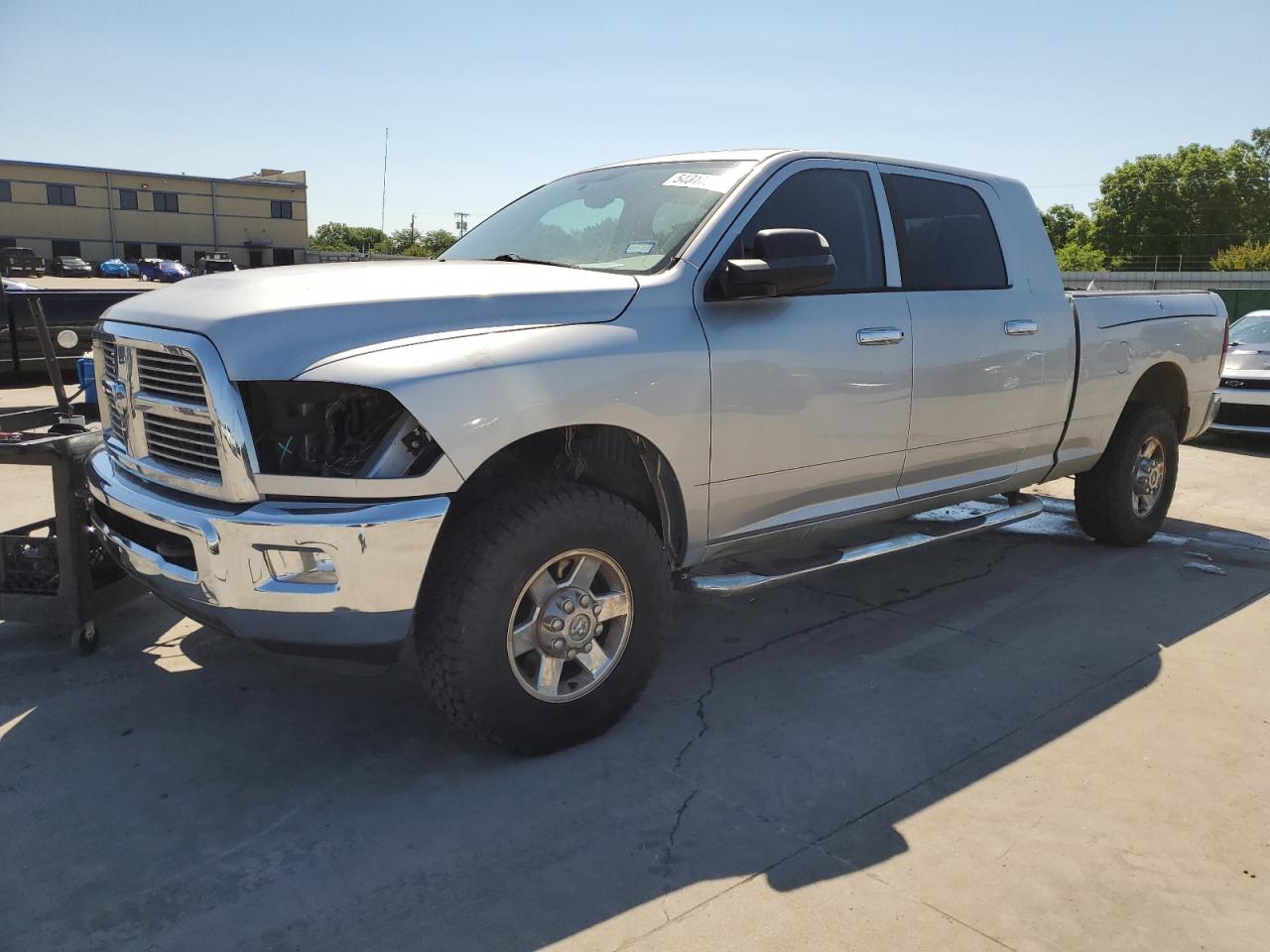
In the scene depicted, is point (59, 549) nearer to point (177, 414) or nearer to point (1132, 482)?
point (177, 414)

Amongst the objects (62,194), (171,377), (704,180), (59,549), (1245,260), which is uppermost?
(62,194)

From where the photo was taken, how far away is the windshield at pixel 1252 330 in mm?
11570

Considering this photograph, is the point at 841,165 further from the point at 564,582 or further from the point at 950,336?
the point at 564,582

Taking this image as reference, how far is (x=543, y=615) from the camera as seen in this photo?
10.5 ft

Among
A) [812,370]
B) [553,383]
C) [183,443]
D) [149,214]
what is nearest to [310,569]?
[183,443]

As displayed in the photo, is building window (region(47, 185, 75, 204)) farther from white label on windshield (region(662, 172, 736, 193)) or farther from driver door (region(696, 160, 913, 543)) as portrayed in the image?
driver door (region(696, 160, 913, 543))

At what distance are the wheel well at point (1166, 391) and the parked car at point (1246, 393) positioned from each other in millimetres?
4591

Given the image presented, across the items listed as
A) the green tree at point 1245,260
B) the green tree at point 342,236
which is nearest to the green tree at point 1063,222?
the green tree at point 1245,260

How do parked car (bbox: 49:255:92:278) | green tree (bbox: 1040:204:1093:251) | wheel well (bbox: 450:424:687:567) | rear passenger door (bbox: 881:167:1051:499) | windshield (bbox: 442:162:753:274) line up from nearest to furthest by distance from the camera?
wheel well (bbox: 450:424:687:567), windshield (bbox: 442:162:753:274), rear passenger door (bbox: 881:167:1051:499), parked car (bbox: 49:255:92:278), green tree (bbox: 1040:204:1093:251)

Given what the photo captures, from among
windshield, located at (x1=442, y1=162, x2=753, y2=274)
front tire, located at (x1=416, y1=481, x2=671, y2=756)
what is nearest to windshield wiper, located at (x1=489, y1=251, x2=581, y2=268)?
windshield, located at (x1=442, y1=162, x2=753, y2=274)

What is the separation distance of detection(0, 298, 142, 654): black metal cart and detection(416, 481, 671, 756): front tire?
68.9 inches

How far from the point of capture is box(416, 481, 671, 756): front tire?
300 centimetres

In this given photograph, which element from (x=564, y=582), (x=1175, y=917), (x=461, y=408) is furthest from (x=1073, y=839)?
(x=461, y=408)

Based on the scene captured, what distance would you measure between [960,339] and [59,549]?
3.84 meters
